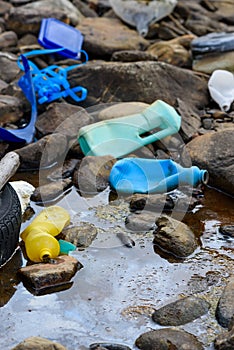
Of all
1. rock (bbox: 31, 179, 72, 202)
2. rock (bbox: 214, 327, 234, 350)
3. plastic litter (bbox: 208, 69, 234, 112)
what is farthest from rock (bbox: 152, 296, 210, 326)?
plastic litter (bbox: 208, 69, 234, 112)

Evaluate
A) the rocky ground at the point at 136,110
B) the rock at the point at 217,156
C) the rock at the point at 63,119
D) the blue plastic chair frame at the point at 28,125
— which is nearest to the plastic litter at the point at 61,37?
the rocky ground at the point at 136,110

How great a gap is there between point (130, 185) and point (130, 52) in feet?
7.00

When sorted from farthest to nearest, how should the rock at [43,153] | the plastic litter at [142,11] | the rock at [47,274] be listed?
the plastic litter at [142,11], the rock at [43,153], the rock at [47,274]

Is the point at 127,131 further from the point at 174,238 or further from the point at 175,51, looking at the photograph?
the point at 175,51

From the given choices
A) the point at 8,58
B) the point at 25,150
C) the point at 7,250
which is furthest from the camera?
the point at 8,58

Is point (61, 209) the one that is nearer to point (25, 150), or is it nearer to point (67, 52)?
point (25, 150)

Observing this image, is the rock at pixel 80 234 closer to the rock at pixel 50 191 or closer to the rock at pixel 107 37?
the rock at pixel 50 191

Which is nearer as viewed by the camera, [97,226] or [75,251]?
[75,251]

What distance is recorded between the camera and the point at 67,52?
6105 millimetres

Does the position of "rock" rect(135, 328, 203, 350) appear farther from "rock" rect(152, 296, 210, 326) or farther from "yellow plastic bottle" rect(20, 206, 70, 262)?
"yellow plastic bottle" rect(20, 206, 70, 262)

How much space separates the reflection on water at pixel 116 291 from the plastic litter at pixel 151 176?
309 mm

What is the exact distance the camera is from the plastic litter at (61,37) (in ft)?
20.1

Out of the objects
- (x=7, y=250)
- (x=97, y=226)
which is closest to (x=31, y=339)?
(x=7, y=250)

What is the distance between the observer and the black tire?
11.1 ft
